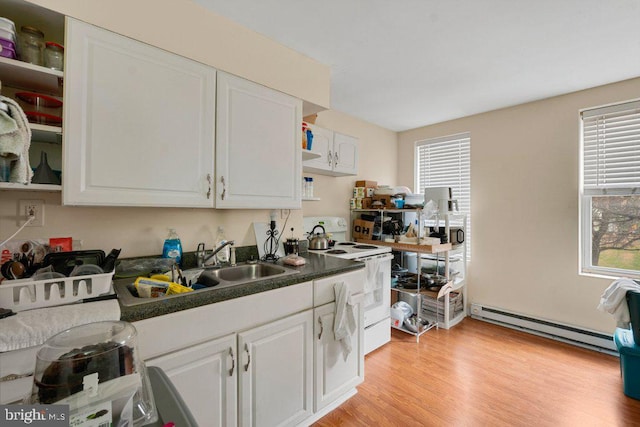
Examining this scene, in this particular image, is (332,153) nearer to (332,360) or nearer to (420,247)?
(420,247)

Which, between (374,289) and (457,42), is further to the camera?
(374,289)

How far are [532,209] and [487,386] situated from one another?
A: 1.90 meters

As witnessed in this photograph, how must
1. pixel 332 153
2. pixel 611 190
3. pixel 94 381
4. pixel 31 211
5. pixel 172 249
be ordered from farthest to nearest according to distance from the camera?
pixel 332 153 < pixel 611 190 < pixel 172 249 < pixel 31 211 < pixel 94 381

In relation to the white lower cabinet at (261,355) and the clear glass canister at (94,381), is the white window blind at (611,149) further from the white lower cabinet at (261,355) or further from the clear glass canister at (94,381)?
the clear glass canister at (94,381)

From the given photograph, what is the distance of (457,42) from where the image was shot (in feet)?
6.34

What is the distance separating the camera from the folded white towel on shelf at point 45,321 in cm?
82

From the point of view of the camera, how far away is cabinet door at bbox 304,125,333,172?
257cm

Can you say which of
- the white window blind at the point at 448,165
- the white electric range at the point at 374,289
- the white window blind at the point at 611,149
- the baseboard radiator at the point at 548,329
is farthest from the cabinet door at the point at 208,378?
the white window blind at the point at 611,149

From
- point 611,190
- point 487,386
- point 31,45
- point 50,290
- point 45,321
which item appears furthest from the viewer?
point 611,190

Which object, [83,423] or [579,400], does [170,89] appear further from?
[579,400]

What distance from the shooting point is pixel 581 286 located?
2.65 m

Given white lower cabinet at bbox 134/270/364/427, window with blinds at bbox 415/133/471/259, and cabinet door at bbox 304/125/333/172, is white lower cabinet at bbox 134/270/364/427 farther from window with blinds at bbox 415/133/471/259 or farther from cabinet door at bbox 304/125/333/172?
window with blinds at bbox 415/133/471/259

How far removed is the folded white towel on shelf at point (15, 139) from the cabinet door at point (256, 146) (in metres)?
0.82

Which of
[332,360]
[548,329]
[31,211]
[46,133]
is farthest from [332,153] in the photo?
A: [548,329]
